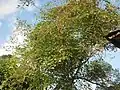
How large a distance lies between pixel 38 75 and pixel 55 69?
2.96 ft

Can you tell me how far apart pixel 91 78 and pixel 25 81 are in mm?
3552

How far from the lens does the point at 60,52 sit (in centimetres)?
1822

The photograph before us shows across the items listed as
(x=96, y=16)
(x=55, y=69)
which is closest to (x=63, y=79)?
(x=55, y=69)

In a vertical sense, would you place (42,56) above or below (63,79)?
above

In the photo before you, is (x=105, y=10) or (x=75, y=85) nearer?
(x=105, y=10)

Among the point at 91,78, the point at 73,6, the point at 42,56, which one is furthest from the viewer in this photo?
the point at 91,78

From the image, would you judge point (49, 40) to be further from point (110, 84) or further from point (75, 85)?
point (110, 84)

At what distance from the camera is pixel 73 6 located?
17.6 metres

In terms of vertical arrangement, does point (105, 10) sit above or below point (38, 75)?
above

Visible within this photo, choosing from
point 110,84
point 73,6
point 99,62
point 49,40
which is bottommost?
point 110,84

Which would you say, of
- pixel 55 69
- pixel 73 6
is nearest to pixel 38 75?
pixel 55 69

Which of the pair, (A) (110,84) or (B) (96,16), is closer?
(B) (96,16)

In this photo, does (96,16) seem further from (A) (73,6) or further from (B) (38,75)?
(B) (38,75)

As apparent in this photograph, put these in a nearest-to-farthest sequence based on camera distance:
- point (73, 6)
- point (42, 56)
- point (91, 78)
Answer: point (73, 6)
point (42, 56)
point (91, 78)
